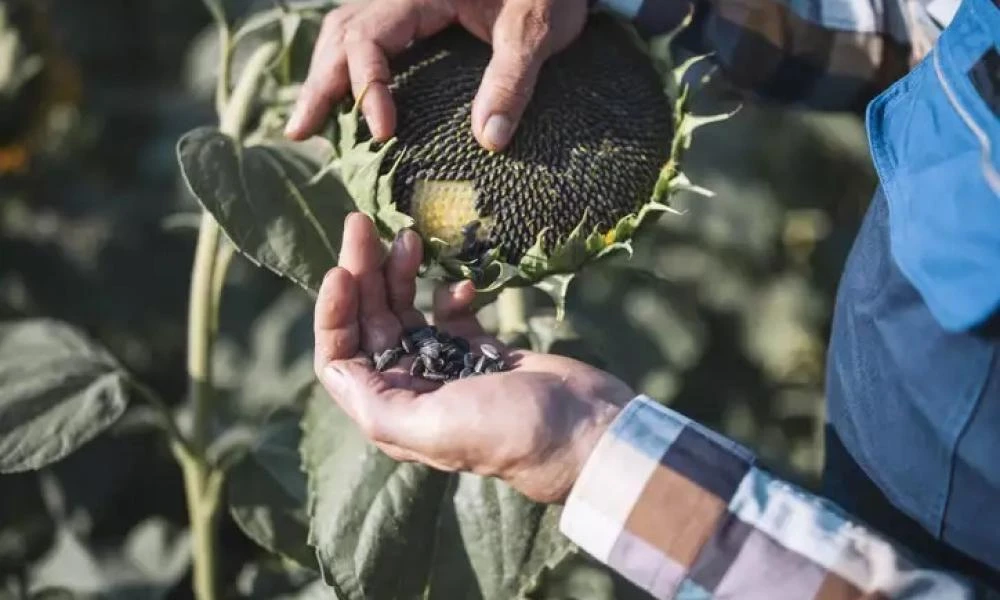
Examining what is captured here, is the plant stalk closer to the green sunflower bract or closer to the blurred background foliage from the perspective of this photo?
Result: the green sunflower bract

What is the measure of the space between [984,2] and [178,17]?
171cm

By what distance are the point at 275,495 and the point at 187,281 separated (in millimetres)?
774

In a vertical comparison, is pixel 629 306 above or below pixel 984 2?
below

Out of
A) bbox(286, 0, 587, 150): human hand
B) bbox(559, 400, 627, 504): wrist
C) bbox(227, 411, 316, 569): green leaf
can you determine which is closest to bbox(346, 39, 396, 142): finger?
bbox(286, 0, 587, 150): human hand

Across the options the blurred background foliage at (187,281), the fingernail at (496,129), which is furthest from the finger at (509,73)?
the blurred background foliage at (187,281)

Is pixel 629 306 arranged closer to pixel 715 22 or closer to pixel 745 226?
pixel 745 226

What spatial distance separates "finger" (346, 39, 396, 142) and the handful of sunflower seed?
133mm

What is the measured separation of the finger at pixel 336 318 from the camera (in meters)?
0.89

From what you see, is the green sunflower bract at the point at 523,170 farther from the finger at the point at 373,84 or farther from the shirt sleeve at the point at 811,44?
the shirt sleeve at the point at 811,44

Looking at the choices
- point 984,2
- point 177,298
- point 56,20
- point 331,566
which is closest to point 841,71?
point 984,2

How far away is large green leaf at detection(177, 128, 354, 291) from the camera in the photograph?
3.25 ft

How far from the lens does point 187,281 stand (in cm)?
192

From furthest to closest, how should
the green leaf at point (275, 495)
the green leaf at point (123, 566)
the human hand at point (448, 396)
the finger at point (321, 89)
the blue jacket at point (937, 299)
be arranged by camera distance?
the green leaf at point (123, 566), the green leaf at point (275, 495), the finger at point (321, 89), the human hand at point (448, 396), the blue jacket at point (937, 299)

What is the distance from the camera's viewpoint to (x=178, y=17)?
89.4 inches
